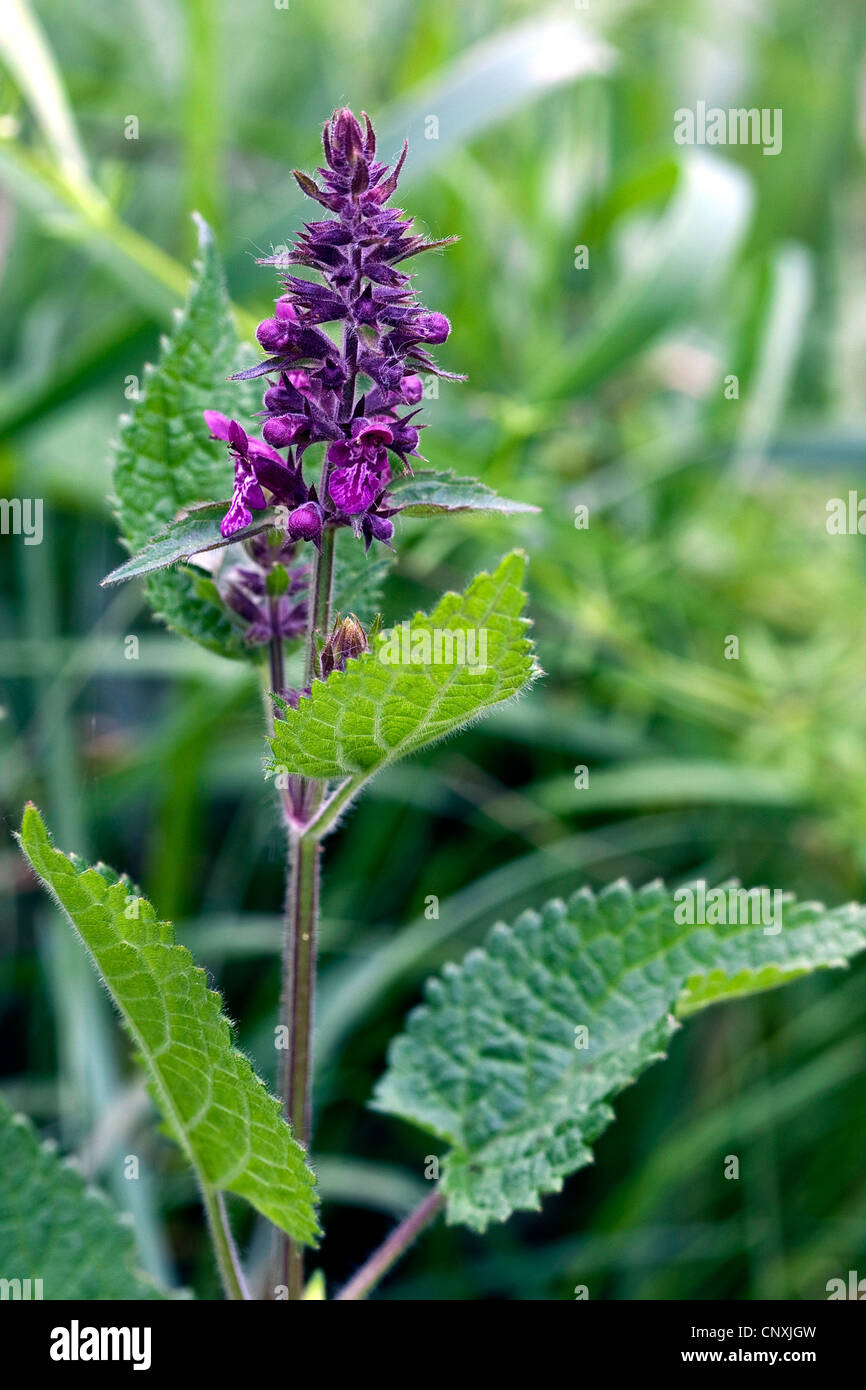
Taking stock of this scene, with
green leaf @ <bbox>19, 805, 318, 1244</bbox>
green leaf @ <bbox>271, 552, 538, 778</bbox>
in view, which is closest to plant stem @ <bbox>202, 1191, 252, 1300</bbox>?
green leaf @ <bbox>19, 805, 318, 1244</bbox>

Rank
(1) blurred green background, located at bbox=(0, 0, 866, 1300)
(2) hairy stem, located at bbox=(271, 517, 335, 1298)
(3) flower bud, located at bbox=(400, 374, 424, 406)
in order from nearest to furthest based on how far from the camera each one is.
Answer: (3) flower bud, located at bbox=(400, 374, 424, 406) < (2) hairy stem, located at bbox=(271, 517, 335, 1298) < (1) blurred green background, located at bbox=(0, 0, 866, 1300)

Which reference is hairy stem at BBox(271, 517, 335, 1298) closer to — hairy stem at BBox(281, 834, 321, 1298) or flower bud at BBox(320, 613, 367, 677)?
hairy stem at BBox(281, 834, 321, 1298)

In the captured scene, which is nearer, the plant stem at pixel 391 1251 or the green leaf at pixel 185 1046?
the green leaf at pixel 185 1046

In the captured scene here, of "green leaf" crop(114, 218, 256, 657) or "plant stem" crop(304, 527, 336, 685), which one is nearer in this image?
"plant stem" crop(304, 527, 336, 685)

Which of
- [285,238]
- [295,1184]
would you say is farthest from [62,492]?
[295,1184]

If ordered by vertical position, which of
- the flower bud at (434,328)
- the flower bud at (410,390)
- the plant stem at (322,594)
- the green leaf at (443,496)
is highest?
the flower bud at (434,328)

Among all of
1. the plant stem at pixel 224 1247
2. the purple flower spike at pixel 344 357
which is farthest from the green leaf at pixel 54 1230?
the purple flower spike at pixel 344 357

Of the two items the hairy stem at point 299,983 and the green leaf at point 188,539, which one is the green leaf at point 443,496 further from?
the hairy stem at point 299,983
